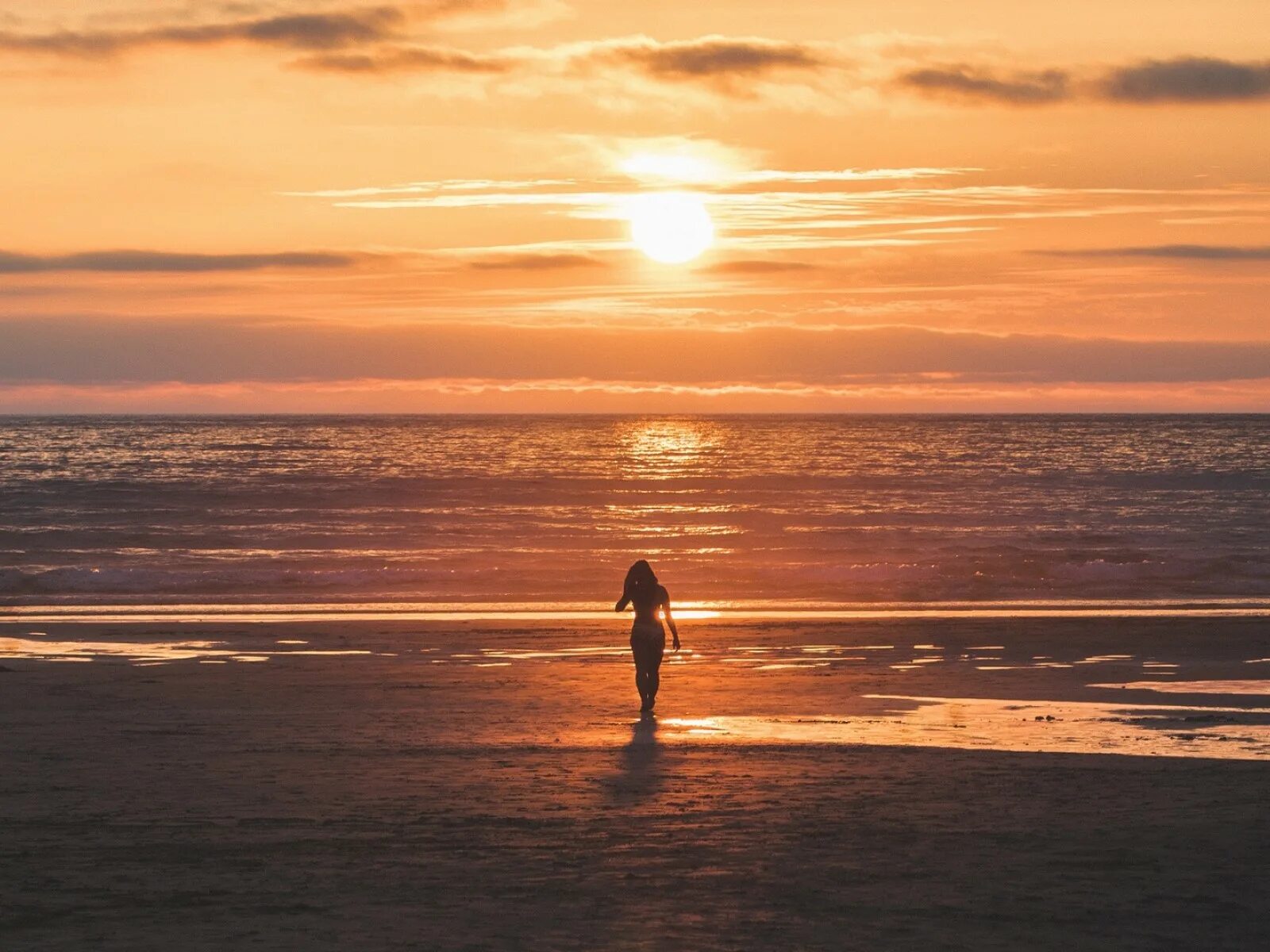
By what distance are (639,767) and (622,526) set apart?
3646cm


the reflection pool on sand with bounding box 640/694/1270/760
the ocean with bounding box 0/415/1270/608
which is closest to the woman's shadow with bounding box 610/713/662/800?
the reflection pool on sand with bounding box 640/694/1270/760

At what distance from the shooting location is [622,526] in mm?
48500

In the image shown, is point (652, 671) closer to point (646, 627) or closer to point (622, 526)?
point (646, 627)

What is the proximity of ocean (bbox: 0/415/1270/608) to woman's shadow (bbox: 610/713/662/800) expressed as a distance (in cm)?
1612

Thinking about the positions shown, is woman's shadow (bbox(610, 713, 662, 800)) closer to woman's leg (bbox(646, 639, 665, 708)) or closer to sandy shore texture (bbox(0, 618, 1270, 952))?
sandy shore texture (bbox(0, 618, 1270, 952))

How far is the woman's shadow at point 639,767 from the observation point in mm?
11102

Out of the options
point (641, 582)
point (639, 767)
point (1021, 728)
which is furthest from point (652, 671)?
point (1021, 728)

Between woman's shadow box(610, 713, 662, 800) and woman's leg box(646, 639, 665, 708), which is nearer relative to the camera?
woman's shadow box(610, 713, 662, 800)

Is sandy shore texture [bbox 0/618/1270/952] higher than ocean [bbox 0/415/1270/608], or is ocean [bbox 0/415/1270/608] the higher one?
ocean [bbox 0/415/1270/608]

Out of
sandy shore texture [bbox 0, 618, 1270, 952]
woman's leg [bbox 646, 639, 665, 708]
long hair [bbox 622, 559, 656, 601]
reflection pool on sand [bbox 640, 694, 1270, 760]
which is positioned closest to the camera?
sandy shore texture [bbox 0, 618, 1270, 952]

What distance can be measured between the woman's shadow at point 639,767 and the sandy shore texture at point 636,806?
4 centimetres

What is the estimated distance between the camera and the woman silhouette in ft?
50.3

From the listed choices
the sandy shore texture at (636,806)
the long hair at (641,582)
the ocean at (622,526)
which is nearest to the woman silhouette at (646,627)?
the long hair at (641,582)

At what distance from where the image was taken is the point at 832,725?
Answer: 559 inches
